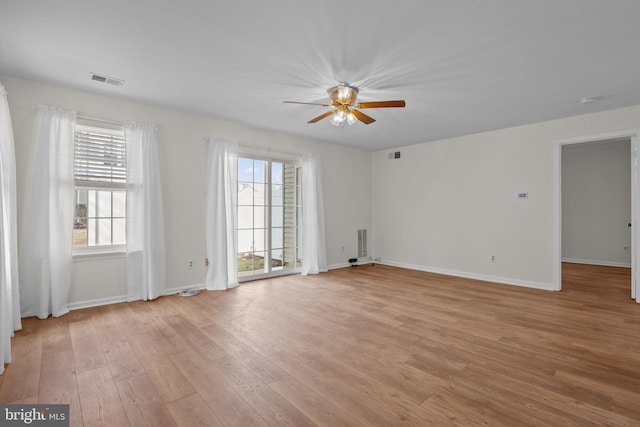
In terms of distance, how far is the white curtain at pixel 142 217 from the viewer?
403 centimetres

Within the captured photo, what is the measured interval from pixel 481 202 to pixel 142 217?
18.9 ft

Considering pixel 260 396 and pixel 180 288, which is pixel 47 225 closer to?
pixel 180 288

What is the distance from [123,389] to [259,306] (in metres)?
1.93

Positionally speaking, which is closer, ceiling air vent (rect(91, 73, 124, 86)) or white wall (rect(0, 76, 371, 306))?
ceiling air vent (rect(91, 73, 124, 86))

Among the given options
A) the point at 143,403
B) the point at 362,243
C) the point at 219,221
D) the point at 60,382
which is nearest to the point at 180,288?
the point at 219,221

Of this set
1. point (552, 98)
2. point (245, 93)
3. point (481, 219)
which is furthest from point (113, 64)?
point (481, 219)

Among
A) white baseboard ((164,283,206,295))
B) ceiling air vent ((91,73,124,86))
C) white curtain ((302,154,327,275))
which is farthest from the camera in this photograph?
white curtain ((302,154,327,275))

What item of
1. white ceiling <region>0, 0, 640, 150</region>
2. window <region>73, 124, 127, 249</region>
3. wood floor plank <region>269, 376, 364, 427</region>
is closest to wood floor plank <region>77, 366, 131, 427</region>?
wood floor plank <region>269, 376, 364, 427</region>

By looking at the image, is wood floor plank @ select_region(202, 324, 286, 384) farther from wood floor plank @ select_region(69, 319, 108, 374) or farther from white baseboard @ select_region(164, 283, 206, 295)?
white baseboard @ select_region(164, 283, 206, 295)

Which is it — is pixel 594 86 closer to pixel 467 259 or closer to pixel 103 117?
pixel 467 259

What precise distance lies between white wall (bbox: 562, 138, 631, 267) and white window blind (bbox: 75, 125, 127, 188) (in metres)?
8.73

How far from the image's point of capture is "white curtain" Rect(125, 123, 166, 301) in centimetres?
403

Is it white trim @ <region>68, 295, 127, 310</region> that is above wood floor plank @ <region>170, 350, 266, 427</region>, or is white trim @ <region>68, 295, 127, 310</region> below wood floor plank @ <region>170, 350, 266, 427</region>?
above

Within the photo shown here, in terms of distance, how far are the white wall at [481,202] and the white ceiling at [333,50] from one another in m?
0.92
